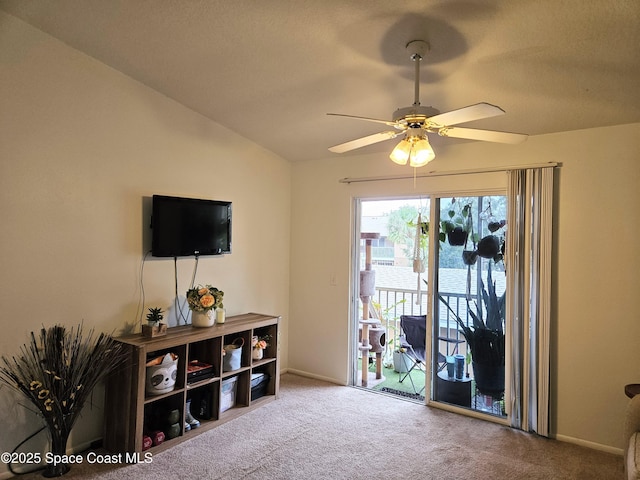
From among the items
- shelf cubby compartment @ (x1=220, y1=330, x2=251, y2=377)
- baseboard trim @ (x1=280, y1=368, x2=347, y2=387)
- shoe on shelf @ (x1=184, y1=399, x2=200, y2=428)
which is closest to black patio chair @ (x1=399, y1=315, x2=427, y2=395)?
baseboard trim @ (x1=280, y1=368, x2=347, y2=387)

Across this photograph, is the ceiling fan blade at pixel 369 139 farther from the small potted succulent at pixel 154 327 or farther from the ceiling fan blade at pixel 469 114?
the small potted succulent at pixel 154 327

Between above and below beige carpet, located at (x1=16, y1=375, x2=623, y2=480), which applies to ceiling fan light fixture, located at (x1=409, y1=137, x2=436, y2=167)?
above

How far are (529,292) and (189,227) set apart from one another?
8.80 feet

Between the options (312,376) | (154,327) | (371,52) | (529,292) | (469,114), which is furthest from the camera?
(312,376)

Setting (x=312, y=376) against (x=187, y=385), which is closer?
(x=187, y=385)

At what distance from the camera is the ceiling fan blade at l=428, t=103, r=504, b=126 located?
1673 mm

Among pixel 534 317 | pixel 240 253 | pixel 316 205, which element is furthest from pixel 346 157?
pixel 534 317

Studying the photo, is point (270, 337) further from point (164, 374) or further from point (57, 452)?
point (57, 452)

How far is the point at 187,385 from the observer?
2.82 m

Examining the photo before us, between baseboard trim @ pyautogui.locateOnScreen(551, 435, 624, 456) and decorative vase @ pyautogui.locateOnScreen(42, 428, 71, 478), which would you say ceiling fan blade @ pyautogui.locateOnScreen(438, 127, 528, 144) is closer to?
baseboard trim @ pyautogui.locateOnScreen(551, 435, 624, 456)

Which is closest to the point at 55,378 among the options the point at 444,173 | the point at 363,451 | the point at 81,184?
the point at 81,184

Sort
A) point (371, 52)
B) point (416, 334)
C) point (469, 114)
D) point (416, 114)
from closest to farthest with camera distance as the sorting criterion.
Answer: point (469, 114)
point (416, 114)
point (371, 52)
point (416, 334)

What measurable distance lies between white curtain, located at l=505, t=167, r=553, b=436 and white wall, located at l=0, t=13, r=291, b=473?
2468 mm

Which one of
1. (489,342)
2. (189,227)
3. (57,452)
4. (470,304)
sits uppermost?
(189,227)
